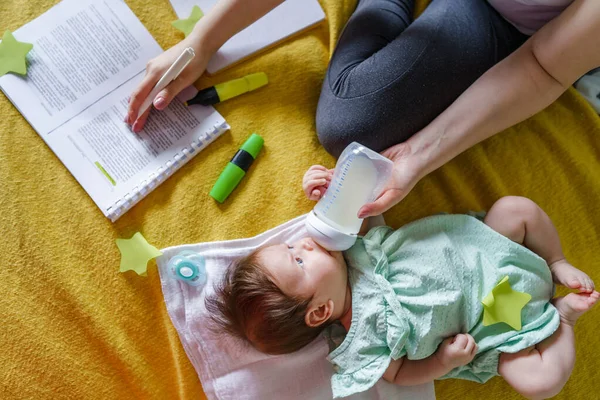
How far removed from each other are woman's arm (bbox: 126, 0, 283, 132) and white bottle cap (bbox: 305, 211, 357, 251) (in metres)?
0.38

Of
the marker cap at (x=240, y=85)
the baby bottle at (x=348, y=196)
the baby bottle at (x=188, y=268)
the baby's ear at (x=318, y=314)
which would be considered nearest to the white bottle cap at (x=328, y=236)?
the baby bottle at (x=348, y=196)

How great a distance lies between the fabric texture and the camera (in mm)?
1047

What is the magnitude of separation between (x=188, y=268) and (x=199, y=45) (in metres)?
0.44

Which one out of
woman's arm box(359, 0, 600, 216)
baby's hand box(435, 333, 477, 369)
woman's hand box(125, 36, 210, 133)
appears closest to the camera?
woman's arm box(359, 0, 600, 216)

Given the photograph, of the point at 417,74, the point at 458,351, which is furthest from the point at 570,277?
the point at 417,74

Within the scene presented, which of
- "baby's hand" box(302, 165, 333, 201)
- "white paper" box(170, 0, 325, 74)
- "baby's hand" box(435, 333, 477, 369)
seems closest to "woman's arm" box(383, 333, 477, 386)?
"baby's hand" box(435, 333, 477, 369)

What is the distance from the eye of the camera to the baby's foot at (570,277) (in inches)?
39.1

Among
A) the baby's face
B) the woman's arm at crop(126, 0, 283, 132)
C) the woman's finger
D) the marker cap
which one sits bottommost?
the baby's face

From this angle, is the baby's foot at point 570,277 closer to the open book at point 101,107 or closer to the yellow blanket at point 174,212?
the yellow blanket at point 174,212

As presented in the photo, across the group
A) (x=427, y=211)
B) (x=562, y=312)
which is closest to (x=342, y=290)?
(x=427, y=211)

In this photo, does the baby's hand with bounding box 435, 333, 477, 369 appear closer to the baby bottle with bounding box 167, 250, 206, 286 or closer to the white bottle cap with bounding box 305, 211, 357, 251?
the white bottle cap with bounding box 305, 211, 357, 251

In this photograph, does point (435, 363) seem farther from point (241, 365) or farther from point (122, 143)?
point (122, 143)

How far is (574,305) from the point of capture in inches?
38.6

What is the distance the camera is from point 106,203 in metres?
1.08
